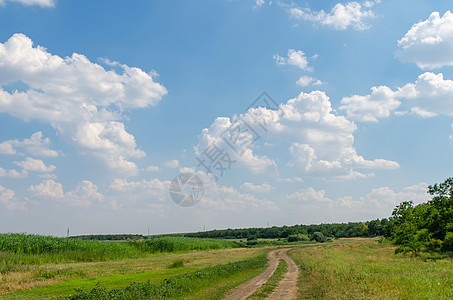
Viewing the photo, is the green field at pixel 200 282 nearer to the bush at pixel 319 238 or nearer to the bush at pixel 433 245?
the bush at pixel 433 245

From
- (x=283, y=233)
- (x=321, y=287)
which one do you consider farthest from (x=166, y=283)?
(x=283, y=233)

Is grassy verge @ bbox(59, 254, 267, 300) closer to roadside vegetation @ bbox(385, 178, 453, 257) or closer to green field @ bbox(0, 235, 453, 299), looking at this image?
green field @ bbox(0, 235, 453, 299)

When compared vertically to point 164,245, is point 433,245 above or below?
below

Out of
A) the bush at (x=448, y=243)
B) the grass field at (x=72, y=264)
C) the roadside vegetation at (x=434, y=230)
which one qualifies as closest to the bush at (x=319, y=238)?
the grass field at (x=72, y=264)

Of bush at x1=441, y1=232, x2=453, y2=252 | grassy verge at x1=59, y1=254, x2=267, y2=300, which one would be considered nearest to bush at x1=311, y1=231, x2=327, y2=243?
bush at x1=441, y1=232, x2=453, y2=252

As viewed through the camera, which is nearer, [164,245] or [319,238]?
[164,245]

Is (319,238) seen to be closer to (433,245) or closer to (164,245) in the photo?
(164,245)

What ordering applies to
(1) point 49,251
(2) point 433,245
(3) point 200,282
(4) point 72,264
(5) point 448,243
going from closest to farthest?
A: (3) point 200,282 → (4) point 72,264 → (5) point 448,243 → (1) point 49,251 → (2) point 433,245

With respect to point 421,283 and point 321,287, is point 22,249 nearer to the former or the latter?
point 321,287

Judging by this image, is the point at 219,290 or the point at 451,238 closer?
the point at 219,290

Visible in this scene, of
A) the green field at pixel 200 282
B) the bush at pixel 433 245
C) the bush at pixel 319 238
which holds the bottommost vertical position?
the bush at pixel 319 238

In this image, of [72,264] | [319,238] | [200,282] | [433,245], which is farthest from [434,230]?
[319,238]

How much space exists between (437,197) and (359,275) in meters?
28.1

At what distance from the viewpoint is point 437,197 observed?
40.6 metres
